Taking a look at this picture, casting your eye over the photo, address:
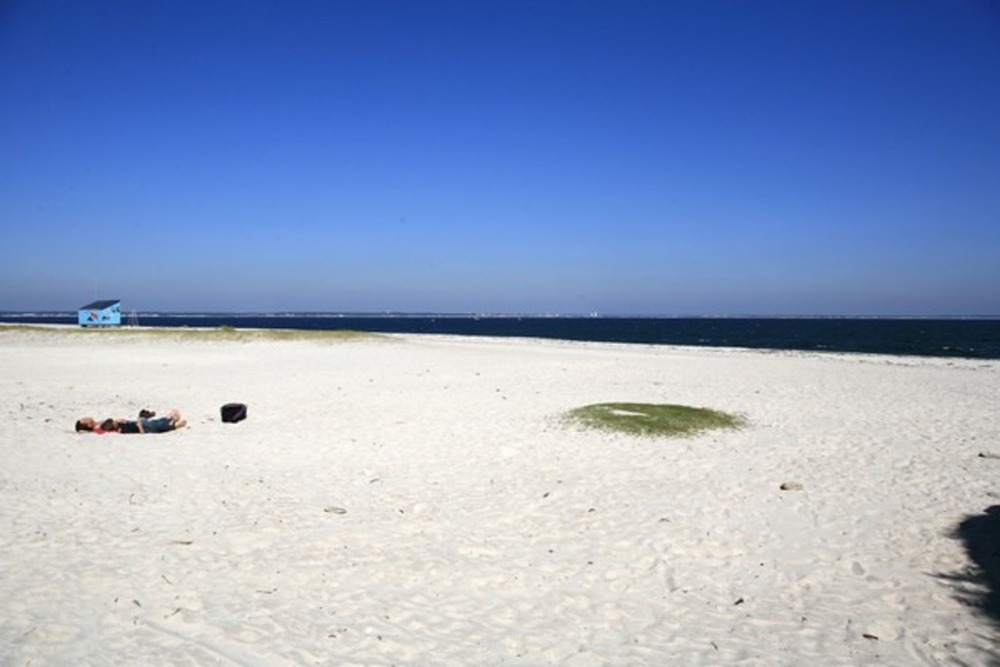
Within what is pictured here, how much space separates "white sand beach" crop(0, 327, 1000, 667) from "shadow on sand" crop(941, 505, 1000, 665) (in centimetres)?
7

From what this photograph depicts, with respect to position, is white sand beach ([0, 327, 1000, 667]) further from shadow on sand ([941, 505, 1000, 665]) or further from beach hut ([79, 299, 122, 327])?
beach hut ([79, 299, 122, 327])

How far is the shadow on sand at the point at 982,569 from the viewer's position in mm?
5453

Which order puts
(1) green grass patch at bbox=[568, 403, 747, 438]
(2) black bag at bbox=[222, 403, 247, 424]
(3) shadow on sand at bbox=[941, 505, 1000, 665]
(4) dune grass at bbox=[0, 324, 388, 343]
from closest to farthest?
(3) shadow on sand at bbox=[941, 505, 1000, 665] → (1) green grass patch at bbox=[568, 403, 747, 438] → (2) black bag at bbox=[222, 403, 247, 424] → (4) dune grass at bbox=[0, 324, 388, 343]

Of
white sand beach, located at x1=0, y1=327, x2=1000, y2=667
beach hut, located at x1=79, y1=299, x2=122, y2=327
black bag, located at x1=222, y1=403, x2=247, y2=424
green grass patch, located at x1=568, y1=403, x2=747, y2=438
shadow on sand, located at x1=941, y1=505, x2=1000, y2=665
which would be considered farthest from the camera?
beach hut, located at x1=79, y1=299, x2=122, y2=327

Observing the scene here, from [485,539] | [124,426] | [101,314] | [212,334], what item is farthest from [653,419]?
[101,314]

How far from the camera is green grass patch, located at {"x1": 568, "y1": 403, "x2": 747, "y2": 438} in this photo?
13.1 meters

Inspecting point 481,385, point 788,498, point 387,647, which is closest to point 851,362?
point 481,385

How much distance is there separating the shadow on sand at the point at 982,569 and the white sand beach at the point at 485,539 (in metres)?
0.07

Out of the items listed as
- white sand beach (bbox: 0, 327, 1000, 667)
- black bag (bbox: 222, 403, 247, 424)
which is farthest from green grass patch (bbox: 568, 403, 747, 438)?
black bag (bbox: 222, 403, 247, 424)

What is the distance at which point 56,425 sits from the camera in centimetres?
1336

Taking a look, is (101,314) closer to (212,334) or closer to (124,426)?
(212,334)

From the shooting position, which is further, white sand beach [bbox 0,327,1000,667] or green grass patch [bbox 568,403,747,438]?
green grass patch [bbox 568,403,747,438]

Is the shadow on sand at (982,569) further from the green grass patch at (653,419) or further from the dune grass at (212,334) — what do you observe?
the dune grass at (212,334)

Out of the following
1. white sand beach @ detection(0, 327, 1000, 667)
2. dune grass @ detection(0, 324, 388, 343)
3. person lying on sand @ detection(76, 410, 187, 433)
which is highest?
dune grass @ detection(0, 324, 388, 343)
